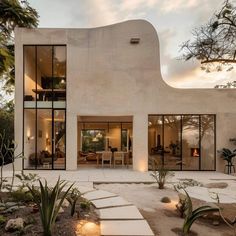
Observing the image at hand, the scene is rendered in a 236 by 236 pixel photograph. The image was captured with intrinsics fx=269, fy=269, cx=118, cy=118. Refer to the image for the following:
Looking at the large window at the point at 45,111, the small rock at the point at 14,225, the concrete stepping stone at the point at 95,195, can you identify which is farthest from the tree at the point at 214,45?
the small rock at the point at 14,225

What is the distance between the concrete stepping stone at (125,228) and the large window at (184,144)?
8.69 meters

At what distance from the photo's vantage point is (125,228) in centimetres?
518

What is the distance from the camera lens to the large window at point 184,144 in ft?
46.3

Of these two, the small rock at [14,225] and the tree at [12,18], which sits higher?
the tree at [12,18]

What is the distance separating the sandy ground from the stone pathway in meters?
0.31

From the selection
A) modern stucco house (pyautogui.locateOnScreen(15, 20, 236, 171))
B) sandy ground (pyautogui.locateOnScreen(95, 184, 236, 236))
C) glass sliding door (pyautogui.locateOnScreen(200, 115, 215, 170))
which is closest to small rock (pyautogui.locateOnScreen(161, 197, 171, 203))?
sandy ground (pyautogui.locateOnScreen(95, 184, 236, 236))

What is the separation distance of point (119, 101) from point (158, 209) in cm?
761

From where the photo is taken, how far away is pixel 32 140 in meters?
14.3

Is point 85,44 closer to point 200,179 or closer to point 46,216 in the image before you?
point 200,179

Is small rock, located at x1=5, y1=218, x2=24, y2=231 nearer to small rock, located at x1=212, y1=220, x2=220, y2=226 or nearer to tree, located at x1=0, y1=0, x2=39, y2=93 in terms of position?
small rock, located at x1=212, y1=220, x2=220, y2=226

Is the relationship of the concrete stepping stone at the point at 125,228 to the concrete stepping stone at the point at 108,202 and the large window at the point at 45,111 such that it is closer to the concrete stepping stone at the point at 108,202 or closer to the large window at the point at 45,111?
the concrete stepping stone at the point at 108,202

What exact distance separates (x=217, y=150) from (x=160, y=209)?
8.11 metres

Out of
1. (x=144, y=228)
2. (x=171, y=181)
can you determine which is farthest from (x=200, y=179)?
(x=144, y=228)

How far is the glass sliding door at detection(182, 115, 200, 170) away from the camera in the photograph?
14164 mm
